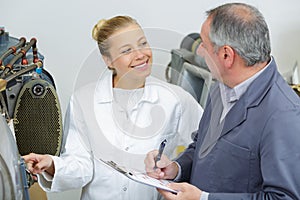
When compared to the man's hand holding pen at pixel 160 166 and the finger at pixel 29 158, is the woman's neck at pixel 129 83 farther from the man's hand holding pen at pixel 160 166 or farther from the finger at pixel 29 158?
the finger at pixel 29 158

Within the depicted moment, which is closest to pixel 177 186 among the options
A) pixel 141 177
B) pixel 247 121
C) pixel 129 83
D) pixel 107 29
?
pixel 141 177

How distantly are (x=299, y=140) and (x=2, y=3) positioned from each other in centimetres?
165

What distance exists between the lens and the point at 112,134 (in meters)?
1.36

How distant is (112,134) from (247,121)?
42 cm

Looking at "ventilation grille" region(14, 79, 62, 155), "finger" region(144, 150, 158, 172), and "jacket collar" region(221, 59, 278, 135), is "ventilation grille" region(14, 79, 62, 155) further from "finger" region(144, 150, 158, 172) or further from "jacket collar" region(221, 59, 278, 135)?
"jacket collar" region(221, 59, 278, 135)

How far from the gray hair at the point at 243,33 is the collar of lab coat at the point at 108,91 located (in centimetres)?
28

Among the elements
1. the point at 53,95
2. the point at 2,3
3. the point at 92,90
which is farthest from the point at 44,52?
the point at 92,90

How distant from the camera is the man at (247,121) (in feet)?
3.51

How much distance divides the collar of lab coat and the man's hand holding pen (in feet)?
0.47

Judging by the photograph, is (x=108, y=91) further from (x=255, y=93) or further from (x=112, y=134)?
(x=255, y=93)

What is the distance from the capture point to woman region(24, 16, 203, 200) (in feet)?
4.39

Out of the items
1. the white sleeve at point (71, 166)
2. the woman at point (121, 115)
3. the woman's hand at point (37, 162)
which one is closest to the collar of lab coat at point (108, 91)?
the woman at point (121, 115)

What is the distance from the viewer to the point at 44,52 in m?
2.25

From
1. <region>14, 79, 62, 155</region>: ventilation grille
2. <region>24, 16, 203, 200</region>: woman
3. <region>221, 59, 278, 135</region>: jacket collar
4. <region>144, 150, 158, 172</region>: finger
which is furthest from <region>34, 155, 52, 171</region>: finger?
<region>221, 59, 278, 135</region>: jacket collar
